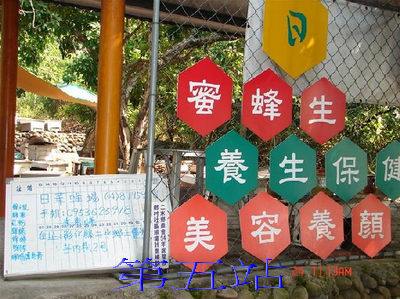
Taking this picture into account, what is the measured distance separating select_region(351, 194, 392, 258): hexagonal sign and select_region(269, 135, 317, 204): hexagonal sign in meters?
0.46

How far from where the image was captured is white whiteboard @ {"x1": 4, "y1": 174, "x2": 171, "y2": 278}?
2199 millimetres

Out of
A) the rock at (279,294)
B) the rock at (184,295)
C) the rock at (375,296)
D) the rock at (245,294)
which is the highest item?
the rock at (184,295)

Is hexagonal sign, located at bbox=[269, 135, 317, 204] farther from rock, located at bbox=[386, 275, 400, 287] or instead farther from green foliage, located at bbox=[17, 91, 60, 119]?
green foliage, located at bbox=[17, 91, 60, 119]

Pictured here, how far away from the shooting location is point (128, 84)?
278 inches

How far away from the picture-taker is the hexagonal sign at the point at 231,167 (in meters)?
2.30

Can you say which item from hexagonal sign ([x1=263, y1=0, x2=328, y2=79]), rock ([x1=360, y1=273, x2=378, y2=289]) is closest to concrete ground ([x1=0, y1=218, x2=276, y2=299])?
rock ([x1=360, y1=273, x2=378, y2=289])

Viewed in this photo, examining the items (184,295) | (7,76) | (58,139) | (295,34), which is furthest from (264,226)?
(58,139)

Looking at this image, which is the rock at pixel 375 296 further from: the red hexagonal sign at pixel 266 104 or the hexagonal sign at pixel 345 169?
the red hexagonal sign at pixel 266 104

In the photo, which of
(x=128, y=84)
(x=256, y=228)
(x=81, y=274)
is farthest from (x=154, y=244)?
(x=128, y=84)

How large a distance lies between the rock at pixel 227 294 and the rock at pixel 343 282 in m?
0.78

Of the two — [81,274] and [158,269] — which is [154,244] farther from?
[81,274]

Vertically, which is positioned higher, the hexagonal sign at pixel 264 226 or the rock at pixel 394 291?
the hexagonal sign at pixel 264 226

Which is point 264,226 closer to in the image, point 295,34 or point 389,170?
point 389,170

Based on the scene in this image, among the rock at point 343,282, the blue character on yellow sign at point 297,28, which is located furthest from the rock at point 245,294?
the blue character on yellow sign at point 297,28
